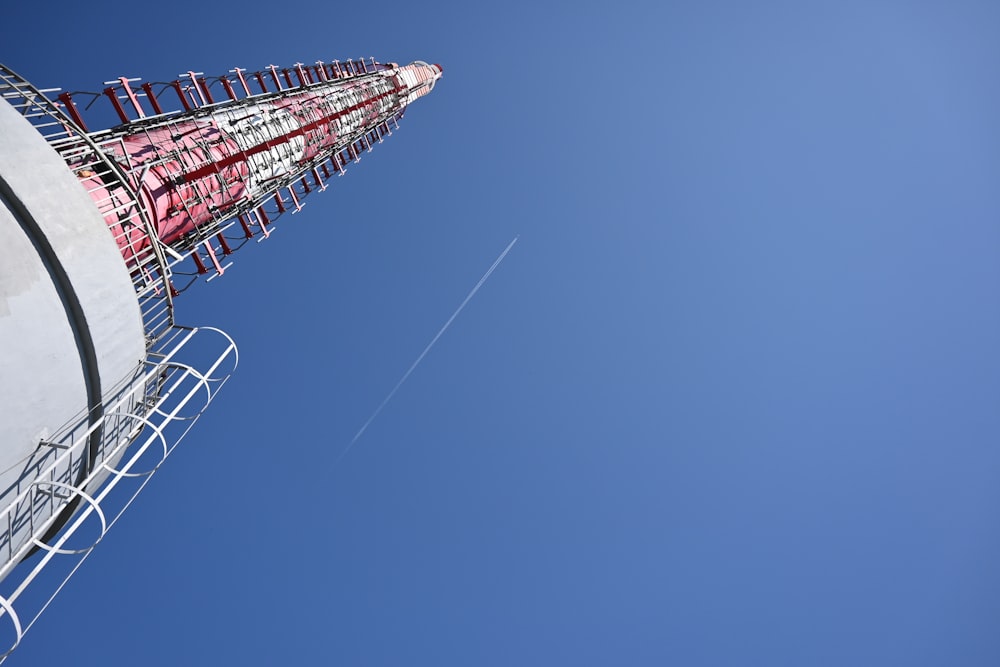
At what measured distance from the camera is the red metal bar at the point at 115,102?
13.8 m

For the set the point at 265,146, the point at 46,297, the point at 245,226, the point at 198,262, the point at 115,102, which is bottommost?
the point at 46,297

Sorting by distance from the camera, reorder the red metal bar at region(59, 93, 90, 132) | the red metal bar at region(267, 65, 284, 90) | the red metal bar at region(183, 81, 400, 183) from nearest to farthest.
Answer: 1. the red metal bar at region(59, 93, 90, 132)
2. the red metal bar at region(183, 81, 400, 183)
3. the red metal bar at region(267, 65, 284, 90)

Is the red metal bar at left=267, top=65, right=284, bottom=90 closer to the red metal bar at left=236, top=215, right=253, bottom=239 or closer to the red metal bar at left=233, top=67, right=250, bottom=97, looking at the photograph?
the red metal bar at left=233, top=67, right=250, bottom=97

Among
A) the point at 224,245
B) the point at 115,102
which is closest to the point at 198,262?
the point at 224,245

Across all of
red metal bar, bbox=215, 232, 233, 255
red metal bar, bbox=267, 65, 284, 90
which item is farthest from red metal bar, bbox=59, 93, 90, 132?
red metal bar, bbox=267, 65, 284, 90

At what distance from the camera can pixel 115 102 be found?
1392 centimetres

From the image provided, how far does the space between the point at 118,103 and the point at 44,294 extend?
9336 millimetres

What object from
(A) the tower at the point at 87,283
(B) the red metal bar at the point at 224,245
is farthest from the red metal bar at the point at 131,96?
(B) the red metal bar at the point at 224,245

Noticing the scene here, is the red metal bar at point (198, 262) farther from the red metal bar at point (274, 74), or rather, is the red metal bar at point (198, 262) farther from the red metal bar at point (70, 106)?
the red metal bar at point (274, 74)

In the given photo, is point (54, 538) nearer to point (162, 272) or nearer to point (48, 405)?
point (48, 405)

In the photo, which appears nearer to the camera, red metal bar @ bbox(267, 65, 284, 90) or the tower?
the tower

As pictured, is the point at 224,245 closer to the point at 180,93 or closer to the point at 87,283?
the point at 180,93

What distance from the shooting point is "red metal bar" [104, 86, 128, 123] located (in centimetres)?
1375

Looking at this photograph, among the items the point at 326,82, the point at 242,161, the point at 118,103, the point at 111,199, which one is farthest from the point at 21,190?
the point at 326,82
